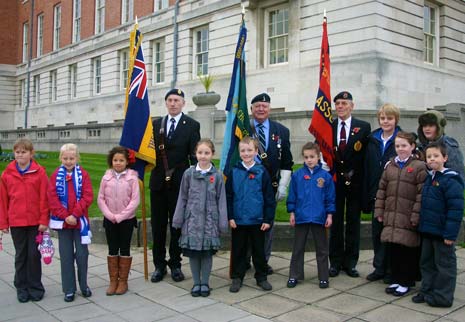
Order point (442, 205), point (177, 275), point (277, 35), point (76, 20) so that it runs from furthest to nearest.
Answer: point (76, 20) < point (277, 35) < point (177, 275) < point (442, 205)

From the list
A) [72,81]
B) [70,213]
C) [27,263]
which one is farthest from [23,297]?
[72,81]

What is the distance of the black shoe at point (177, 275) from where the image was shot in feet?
19.6

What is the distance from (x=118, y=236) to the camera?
5.61 meters

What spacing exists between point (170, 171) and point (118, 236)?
1.01 m

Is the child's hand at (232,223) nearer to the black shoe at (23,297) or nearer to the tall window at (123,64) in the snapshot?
the black shoe at (23,297)

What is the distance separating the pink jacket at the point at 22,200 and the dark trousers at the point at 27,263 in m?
0.14

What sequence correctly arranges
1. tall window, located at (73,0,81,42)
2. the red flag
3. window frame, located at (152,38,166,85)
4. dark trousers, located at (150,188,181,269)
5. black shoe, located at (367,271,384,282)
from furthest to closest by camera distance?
1. tall window, located at (73,0,81,42)
2. window frame, located at (152,38,166,85)
3. the red flag
4. dark trousers, located at (150,188,181,269)
5. black shoe, located at (367,271,384,282)

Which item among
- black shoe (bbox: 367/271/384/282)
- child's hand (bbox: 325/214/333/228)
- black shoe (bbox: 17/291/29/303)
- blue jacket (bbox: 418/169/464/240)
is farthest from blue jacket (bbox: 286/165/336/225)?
black shoe (bbox: 17/291/29/303)

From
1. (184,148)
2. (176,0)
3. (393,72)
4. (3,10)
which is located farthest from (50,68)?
(184,148)

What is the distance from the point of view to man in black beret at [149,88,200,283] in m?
6.03

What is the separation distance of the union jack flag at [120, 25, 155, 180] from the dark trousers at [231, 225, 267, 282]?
1.41m

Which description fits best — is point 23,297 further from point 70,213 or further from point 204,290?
point 204,290

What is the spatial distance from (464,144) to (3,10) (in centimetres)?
4504

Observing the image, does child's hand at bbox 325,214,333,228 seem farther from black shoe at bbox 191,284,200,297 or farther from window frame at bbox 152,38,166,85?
window frame at bbox 152,38,166,85
